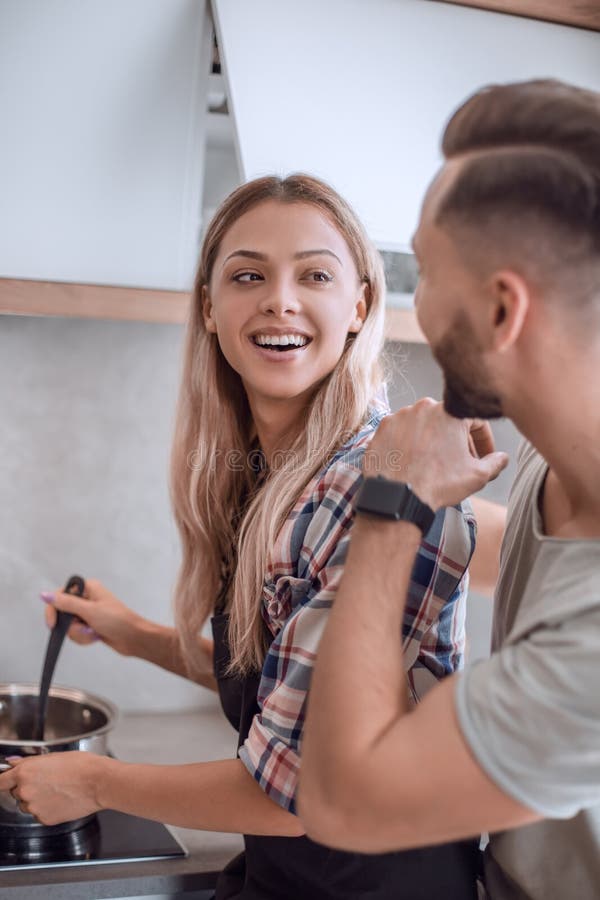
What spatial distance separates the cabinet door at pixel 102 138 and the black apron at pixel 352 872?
83cm

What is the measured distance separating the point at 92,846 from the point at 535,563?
80 cm

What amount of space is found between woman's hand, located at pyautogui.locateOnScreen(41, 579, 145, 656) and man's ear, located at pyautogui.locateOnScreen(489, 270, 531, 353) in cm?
103

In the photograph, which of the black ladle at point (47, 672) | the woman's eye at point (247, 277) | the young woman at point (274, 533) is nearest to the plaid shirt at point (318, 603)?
the young woman at point (274, 533)

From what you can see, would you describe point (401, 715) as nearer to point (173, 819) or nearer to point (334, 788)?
point (334, 788)

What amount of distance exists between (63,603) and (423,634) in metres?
0.76

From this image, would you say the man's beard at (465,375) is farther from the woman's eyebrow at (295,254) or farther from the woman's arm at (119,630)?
the woman's arm at (119,630)

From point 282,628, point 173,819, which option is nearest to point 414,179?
point 282,628

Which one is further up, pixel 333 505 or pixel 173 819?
pixel 333 505

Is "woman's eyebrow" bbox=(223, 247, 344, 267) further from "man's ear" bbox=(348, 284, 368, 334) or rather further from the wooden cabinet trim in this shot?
the wooden cabinet trim

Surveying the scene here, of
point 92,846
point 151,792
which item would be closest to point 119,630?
point 92,846

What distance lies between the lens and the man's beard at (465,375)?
812mm

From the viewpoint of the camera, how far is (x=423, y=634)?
1.10m

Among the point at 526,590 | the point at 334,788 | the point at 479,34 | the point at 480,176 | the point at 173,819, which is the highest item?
the point at 479,34

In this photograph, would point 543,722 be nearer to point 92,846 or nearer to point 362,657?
point 362,657
